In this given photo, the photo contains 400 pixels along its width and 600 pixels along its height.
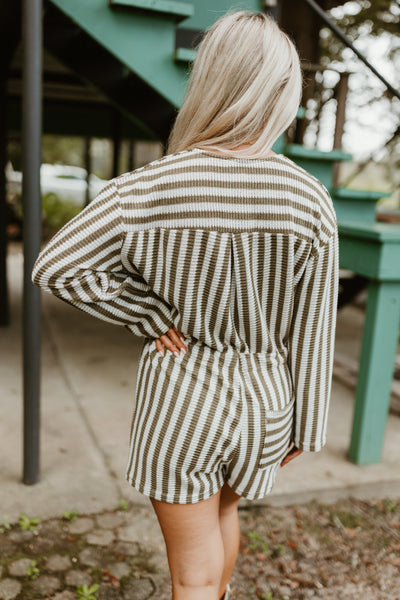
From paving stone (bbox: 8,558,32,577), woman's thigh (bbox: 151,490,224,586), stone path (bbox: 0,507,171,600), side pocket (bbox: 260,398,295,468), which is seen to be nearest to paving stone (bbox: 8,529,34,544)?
stone path (bbox: 0,507,171,600)

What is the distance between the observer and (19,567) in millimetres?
A: 2082

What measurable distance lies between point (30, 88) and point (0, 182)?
2.93m

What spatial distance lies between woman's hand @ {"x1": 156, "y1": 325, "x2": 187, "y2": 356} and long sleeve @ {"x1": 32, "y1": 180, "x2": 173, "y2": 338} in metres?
0.02

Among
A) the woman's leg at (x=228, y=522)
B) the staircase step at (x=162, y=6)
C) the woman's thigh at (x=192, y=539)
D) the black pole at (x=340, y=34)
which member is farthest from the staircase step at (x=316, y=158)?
the woman's thigh at (x=192, y=539)

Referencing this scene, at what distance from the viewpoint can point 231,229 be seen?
1.22 meters

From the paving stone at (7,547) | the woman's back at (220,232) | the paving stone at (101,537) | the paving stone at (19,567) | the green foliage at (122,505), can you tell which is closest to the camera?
the woman's back at (220,232)

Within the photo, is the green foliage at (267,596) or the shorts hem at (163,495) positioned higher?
the shorts hem at (163,495)

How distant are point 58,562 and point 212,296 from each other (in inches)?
55.9

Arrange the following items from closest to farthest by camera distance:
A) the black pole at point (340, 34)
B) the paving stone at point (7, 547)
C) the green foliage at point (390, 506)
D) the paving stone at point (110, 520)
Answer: the paving stone at point (7, 547), the paving stone at point (110, 520), the green foliage at point (390, 506), the black pole at point (340, 34)

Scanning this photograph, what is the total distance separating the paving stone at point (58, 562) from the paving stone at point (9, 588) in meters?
0.13

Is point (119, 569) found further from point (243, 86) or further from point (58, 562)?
point (243, 86)

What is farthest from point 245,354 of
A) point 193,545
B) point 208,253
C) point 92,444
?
point 92,444

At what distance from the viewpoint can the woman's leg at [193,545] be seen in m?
1.39

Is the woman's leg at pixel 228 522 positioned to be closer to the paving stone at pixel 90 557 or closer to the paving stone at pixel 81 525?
the paving stone at pixel 90 557
